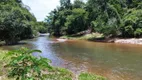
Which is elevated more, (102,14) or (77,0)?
(77,0)

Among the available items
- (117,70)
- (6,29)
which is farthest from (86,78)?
(6,29)

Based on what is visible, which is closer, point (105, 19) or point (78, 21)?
point (105, 19)

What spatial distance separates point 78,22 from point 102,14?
11736 mm

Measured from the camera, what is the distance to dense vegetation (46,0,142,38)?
39.2 meters

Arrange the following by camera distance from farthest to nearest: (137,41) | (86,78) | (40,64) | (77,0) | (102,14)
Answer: (77,0), (102,14), (137,41), (86,78), (40,64)

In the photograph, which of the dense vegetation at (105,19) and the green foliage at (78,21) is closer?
the dense vegetation at (105,19)

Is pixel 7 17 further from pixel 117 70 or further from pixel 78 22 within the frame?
pixel 78 22

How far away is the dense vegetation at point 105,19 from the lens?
129ft

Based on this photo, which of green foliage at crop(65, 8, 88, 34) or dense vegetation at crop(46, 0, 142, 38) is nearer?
dense vegetation at crop(46, 0, 142, 38)

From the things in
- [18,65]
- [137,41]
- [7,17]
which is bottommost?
[137,41]

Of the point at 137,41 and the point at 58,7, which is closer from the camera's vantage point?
the point at 137,41

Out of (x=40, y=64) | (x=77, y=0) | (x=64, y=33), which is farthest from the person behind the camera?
(x=77, y=0)

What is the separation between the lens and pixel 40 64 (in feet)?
12.4

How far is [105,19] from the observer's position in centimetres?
4341
